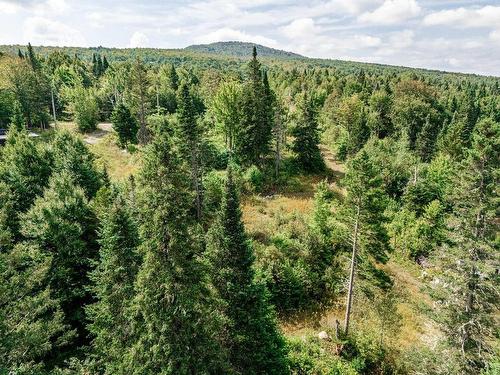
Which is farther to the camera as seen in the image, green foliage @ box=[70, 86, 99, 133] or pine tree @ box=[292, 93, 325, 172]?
green foliage @ box=[70, 86, 99, 133]

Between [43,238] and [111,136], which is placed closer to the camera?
[43,238]

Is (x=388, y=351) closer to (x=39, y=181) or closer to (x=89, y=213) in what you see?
(x=89, y=213)

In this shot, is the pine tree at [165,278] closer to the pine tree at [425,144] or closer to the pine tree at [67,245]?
the pine tree at [67,245]

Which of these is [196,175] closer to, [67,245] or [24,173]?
[67,245]

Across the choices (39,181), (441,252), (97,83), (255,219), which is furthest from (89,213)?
(97,83)

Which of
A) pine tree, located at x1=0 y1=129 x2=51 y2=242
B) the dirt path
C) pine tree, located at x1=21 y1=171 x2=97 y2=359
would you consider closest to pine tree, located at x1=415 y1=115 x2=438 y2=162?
the dirt path

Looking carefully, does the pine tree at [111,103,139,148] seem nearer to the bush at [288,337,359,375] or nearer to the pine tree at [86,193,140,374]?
the pine tree at [86,193,140,374]

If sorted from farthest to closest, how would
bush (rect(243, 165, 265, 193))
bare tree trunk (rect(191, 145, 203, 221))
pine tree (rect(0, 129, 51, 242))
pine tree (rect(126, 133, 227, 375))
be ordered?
bush (rect(243, 165, 265, 193)), bare tree trunk (rect(191, 145, 203, 221)), pine tree (rect(0, 129, 51, 242)), pine tree (rect(126, 133, 227, 375))
